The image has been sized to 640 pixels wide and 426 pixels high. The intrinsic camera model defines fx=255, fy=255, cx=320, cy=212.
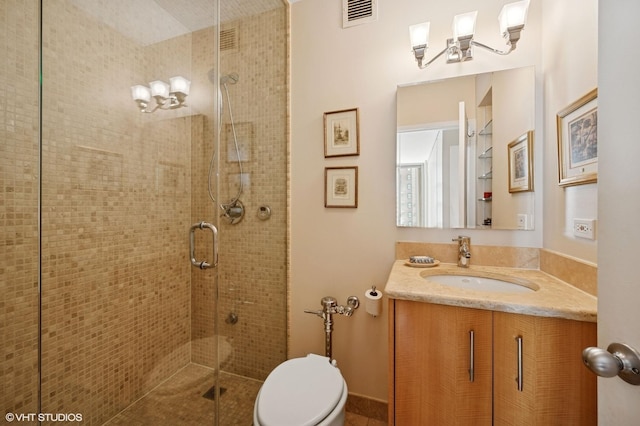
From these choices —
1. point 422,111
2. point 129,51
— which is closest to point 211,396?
point 129,51

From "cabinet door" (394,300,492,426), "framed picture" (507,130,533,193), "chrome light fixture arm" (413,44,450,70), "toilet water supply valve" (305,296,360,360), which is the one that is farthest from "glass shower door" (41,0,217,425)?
"framed picture" (507,130,533,193)

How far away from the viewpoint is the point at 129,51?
130cm

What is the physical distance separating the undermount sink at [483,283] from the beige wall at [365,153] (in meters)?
0.21

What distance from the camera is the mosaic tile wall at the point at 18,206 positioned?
984mm

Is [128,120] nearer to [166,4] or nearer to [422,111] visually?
[166,4]

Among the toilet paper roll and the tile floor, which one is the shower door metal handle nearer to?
the tile floor

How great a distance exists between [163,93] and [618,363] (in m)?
1.89

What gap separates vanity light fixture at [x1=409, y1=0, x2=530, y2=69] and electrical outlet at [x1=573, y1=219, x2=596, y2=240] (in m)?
0.88

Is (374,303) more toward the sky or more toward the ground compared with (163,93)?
more toward the ground

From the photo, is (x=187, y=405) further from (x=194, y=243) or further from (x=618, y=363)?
(x=618, y=363)

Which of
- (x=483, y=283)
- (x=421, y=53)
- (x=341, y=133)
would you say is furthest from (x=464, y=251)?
(x=421, y=53)

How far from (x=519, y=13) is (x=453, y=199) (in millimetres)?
917

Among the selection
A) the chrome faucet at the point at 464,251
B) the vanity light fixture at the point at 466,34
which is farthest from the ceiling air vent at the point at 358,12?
the chrome faucet at the point at 464,251

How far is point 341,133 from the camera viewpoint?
159cm
